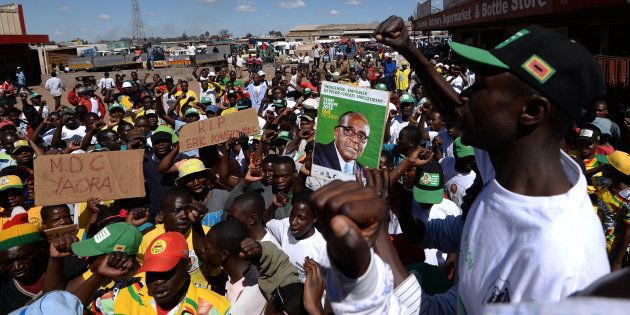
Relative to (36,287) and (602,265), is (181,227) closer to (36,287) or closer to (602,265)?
(36,287)

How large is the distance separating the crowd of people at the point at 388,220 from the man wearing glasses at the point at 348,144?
6cm

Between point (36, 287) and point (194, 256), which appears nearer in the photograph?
point (36, 287)

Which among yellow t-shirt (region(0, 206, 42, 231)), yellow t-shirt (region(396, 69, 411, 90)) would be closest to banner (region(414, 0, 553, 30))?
yellow t-shirt (region(396, 69, 411, 90))

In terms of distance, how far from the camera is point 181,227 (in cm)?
354

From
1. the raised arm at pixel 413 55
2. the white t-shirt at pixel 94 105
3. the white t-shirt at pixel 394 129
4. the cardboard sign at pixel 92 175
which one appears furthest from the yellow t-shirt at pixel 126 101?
the raised arm at pixel 413 55

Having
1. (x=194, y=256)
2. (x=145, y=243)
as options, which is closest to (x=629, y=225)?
(x=194, y=256)

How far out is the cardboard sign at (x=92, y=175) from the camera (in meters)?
4.19

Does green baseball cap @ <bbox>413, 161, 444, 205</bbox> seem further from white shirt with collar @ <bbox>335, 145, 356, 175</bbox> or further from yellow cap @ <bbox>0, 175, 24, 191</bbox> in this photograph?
yellow cap @ <bbox>0, 175, 24, 191</bbox>

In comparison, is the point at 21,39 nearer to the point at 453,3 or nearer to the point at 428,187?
the point at 453,3

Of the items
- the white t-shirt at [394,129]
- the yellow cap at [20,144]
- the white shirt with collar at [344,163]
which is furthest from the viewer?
the white t-shirt at [394,129]

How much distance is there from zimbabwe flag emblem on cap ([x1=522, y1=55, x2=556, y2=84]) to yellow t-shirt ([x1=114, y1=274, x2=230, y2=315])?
2.20m

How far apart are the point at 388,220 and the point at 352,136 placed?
657mm

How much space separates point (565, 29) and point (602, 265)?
15007 mm

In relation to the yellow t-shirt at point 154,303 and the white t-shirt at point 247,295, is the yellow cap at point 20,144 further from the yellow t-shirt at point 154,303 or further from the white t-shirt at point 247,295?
the white t-shirt at point 247,295
